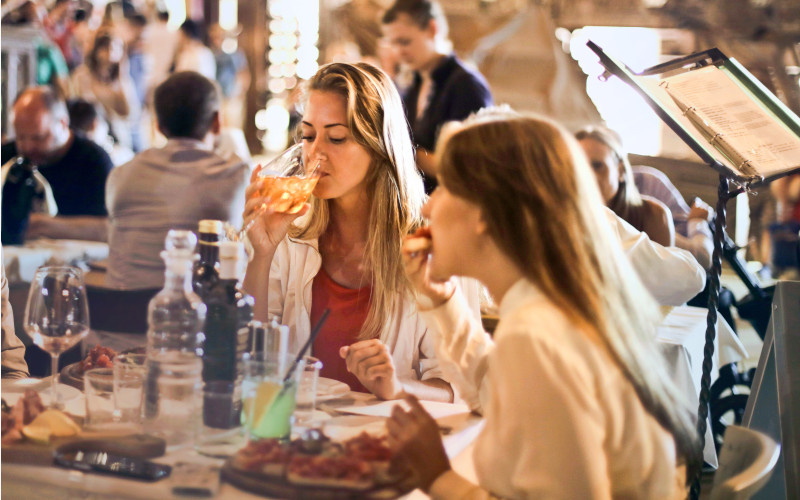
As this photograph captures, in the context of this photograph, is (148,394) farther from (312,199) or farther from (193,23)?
(193,23)

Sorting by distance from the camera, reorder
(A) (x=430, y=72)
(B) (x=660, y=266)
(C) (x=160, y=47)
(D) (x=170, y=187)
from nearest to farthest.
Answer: (B) (x=660, y=266) → (D) (x=170, y=187) → (A) (x=430, y=72) → (C) (x=160, y=47)

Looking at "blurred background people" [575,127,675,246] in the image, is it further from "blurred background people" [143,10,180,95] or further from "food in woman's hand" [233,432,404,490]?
"blurred background people" [143,10,180,95]

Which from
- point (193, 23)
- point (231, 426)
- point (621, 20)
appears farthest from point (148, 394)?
point (621, 20)

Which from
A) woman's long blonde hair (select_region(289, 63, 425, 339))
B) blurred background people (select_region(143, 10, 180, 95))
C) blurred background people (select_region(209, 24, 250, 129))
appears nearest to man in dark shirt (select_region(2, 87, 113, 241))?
woman's long blonde hair (select_region(289, 63, 425, 339))

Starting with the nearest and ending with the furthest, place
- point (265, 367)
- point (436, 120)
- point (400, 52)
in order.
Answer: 1. point (265, 367)
2. point (436, 120)
3. point (400, 52)

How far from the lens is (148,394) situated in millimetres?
1230

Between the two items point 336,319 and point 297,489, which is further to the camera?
point 336,319

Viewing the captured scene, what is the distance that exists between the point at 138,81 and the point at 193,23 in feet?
2.80

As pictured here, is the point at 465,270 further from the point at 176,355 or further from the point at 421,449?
the point at 176,355

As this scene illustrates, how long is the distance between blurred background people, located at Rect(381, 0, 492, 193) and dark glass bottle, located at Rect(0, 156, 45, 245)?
1.81 m

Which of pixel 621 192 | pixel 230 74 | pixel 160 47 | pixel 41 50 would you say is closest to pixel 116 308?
pixel 621 192

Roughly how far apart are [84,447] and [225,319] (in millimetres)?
271

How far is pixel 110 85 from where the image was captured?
6594 millimetres

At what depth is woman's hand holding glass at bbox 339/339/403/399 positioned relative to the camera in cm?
152
